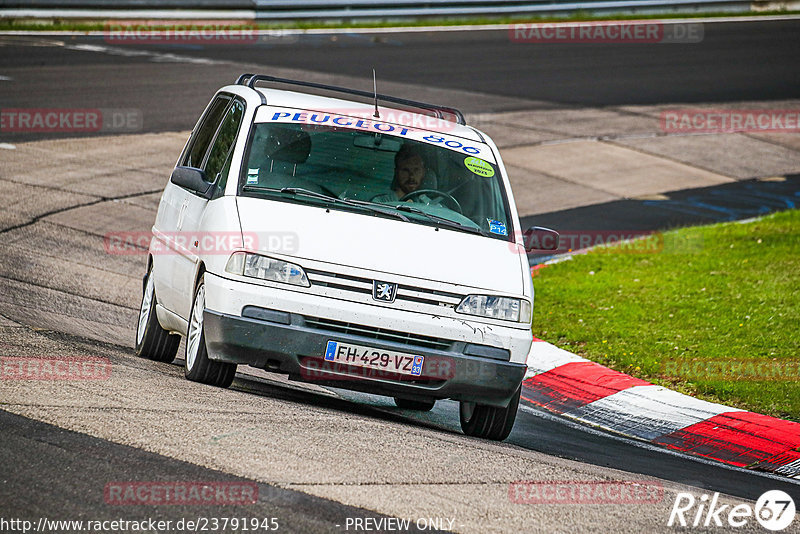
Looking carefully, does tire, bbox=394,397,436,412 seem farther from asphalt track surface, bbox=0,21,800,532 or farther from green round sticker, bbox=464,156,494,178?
green round sticker, bbox=464,156,494,178

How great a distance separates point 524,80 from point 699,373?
1713 centimetres

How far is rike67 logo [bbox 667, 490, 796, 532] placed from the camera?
548 centimetres

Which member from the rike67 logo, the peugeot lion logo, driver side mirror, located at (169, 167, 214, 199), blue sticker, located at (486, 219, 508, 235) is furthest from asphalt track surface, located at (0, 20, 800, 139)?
the rike67 logo

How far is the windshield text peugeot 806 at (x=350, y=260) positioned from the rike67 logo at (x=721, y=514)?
57.6 inches

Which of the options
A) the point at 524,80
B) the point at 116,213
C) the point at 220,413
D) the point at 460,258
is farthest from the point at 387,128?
the point at 524,80

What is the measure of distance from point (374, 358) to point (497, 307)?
0.82m

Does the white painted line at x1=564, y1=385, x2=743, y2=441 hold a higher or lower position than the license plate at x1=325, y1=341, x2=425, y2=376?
lower

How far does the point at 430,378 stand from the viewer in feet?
22.1

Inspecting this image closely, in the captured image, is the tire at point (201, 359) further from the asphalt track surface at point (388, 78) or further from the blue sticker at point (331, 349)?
the blue sticker at point (331, 349)

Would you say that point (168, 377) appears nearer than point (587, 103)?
Yes

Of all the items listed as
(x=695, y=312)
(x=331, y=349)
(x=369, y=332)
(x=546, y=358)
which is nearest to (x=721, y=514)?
(x=369, y=332)

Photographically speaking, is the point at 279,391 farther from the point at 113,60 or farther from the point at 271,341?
the point at 113,60

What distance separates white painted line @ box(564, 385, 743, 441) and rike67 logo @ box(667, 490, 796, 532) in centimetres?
221

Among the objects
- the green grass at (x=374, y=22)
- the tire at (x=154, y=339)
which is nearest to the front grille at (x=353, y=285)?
the tire at (x=154, y=339)
